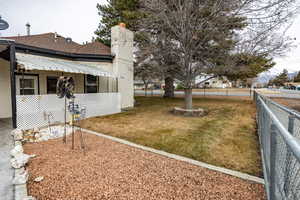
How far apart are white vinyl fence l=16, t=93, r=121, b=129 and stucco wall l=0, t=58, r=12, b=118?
137 inches

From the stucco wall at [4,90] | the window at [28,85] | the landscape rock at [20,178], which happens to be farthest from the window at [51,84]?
the landscape rock at [20,178]

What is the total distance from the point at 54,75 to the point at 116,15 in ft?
28.5

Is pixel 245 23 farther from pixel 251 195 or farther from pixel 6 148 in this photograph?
pixel 6 148

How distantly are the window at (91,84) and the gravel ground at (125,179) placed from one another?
6.98 m

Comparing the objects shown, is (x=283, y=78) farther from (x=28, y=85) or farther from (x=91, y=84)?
(x=28, y=85)

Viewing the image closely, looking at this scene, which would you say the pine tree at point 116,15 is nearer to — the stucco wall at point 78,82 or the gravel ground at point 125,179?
the stucco wall at point 78,82

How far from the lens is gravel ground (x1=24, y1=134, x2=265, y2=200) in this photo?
2564 millimetres

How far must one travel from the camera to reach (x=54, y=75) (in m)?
9.50

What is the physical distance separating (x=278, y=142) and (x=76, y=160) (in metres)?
3.90

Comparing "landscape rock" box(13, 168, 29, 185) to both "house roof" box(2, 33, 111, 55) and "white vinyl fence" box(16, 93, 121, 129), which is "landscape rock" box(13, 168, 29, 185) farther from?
"house roof" box(2, 33, 111, 55)

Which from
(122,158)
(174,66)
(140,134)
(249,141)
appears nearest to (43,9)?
(174,66)

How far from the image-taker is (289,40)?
25.1 ft

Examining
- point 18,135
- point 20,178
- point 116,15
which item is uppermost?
point 116,15

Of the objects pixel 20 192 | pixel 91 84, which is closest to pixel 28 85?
pixel 91 84
